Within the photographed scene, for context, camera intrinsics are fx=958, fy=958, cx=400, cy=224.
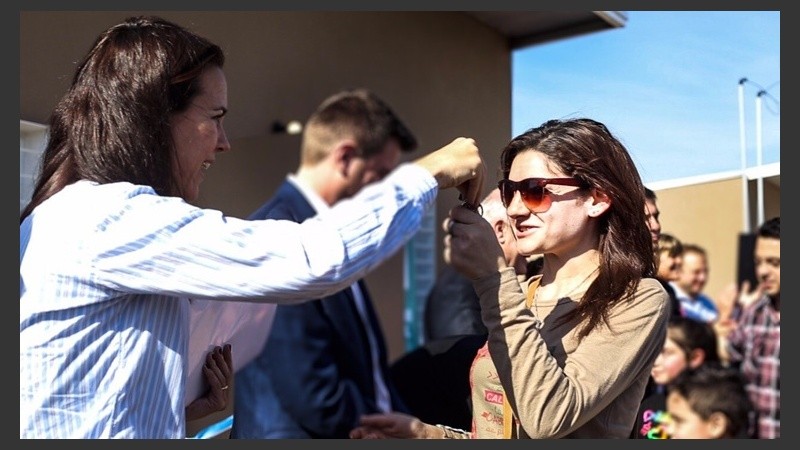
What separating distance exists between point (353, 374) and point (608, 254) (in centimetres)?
52

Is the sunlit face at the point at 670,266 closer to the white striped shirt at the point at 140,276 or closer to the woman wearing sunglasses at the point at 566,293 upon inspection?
the woman wearing sunglasses at the point at 566,293

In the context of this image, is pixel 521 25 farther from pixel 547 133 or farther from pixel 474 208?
pixel 474 208

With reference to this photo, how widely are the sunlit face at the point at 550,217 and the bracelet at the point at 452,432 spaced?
0.35 meters

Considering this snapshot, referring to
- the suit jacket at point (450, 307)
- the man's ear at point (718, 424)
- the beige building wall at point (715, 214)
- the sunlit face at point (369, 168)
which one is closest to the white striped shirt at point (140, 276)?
the sunlit face at point (369, 168)

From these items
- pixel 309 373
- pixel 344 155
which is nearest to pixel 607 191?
pixel 344 155

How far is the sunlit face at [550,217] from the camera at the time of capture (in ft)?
4.68

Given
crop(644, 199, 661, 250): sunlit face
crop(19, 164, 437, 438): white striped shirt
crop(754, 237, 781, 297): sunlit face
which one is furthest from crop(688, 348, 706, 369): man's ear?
crop(19, 164, 437, 438): white striped shirt

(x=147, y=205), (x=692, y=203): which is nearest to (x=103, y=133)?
(x=147, y=205)

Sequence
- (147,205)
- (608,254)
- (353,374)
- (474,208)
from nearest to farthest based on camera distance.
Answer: (147,205), (474,208), (608,254), (353,374)

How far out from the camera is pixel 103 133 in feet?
4.00

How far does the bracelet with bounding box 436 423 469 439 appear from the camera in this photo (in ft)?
5.23

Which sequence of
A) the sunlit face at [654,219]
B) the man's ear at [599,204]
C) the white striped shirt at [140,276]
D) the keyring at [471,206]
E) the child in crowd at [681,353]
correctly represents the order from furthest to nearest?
Answer: 1. the child in crowd at [681,353]
2. the sunlit face at [654,219]
3. the man's ear at [599,204]
4. the keyring at [471,206]
5. the white striped shirt at [140,276]

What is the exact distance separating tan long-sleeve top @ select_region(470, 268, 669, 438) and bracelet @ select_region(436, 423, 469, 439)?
0.65ft

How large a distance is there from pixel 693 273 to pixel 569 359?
1141mm
